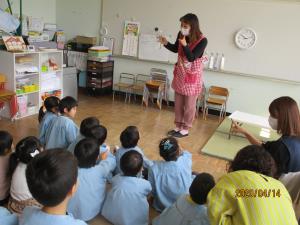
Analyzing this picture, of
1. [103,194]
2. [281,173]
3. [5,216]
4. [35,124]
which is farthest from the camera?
[35,124]

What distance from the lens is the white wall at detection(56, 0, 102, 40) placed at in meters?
5.95

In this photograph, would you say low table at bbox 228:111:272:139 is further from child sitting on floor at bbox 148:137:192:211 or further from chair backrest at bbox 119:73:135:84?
chair backrest at bbox 119:73:135:84

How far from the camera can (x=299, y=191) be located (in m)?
2.12

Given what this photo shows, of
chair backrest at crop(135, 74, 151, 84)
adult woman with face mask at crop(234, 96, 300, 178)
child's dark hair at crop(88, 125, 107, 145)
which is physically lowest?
chair backrest at crop(135, 74, 151, 84)

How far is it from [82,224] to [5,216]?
42cm

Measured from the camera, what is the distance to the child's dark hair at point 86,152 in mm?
1939

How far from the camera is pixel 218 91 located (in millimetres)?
5207

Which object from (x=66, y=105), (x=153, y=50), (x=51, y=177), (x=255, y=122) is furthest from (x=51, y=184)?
(x=153, y=50)

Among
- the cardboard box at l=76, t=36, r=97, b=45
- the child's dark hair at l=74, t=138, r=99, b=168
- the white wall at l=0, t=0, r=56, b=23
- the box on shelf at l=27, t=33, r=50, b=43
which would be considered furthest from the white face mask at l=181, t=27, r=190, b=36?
the white wall at l=0, t=0, r=56, b=23

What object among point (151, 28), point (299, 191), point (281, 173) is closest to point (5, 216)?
point (281, 173)

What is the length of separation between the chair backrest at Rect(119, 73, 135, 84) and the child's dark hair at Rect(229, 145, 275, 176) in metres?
4.66

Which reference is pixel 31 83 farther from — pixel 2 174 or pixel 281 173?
pixel 281 173

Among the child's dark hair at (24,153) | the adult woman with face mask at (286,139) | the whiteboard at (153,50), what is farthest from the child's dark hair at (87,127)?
the whiteboard at (153,50)

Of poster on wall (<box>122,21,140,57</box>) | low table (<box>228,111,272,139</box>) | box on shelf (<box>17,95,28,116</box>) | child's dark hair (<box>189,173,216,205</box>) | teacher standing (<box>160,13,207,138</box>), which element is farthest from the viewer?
poster on wall (<box>122,21,140,57</box>)
